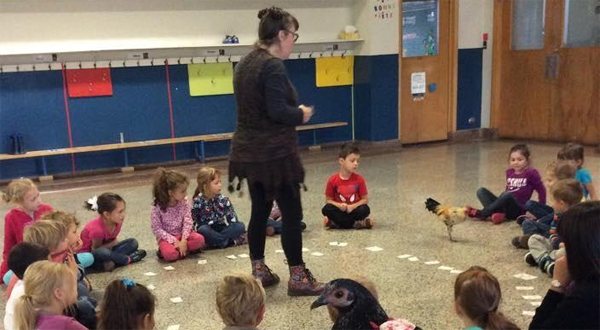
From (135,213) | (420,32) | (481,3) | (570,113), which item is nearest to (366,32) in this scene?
(420,32)

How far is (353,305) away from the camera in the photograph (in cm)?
199

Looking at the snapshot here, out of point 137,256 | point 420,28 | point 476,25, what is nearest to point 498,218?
point 137,256

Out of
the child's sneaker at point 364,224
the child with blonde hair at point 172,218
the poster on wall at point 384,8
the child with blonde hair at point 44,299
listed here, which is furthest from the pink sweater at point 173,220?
the poster on wall at point 384,8

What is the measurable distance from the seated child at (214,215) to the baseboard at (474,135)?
5.12 metres

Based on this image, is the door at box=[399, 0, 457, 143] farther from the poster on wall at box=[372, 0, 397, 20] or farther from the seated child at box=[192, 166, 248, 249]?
the seated child at box=[192, 166, 248, 249]

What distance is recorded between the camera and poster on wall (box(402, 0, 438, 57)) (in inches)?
311

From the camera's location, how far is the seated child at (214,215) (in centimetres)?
393

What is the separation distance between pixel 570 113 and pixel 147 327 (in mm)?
7167

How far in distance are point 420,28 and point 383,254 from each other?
5.03 meters

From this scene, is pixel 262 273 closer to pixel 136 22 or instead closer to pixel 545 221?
pixel 545 221

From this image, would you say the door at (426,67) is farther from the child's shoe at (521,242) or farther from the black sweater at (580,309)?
the black sweater at (580,309)

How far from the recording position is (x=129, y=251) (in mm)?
3703

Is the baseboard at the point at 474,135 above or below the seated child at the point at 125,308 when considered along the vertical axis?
below

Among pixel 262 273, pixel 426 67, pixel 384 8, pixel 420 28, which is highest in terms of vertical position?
pixel 384 8
